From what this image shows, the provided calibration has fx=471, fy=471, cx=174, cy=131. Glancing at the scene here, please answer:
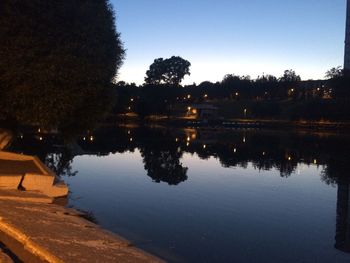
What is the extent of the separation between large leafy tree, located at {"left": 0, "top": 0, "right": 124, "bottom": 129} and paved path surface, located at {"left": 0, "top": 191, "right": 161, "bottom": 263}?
16.8ft

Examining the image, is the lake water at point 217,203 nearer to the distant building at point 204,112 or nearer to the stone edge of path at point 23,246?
the stone edge of path at point 23,246

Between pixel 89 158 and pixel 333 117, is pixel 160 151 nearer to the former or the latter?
pixel 89 158

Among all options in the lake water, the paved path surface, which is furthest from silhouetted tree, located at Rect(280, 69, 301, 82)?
the paved path surface

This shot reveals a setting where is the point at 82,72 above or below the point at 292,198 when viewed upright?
above

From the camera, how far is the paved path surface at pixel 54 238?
959 centimetres

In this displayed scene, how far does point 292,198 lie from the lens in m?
26.2

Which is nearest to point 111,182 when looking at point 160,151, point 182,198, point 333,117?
point 182,198

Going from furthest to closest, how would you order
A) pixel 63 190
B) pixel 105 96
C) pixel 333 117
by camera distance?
pixel 333 117
pixel 105 96
pixel 63 190

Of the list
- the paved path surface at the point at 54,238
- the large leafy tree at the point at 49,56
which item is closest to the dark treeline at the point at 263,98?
the large leafy tree at the point at 49,56

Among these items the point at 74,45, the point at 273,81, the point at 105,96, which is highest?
the point at 273,81

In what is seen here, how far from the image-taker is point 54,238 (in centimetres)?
1089

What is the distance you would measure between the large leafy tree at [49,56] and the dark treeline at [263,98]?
114161mm

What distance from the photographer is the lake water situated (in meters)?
15.8

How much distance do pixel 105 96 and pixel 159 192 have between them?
673 cm
